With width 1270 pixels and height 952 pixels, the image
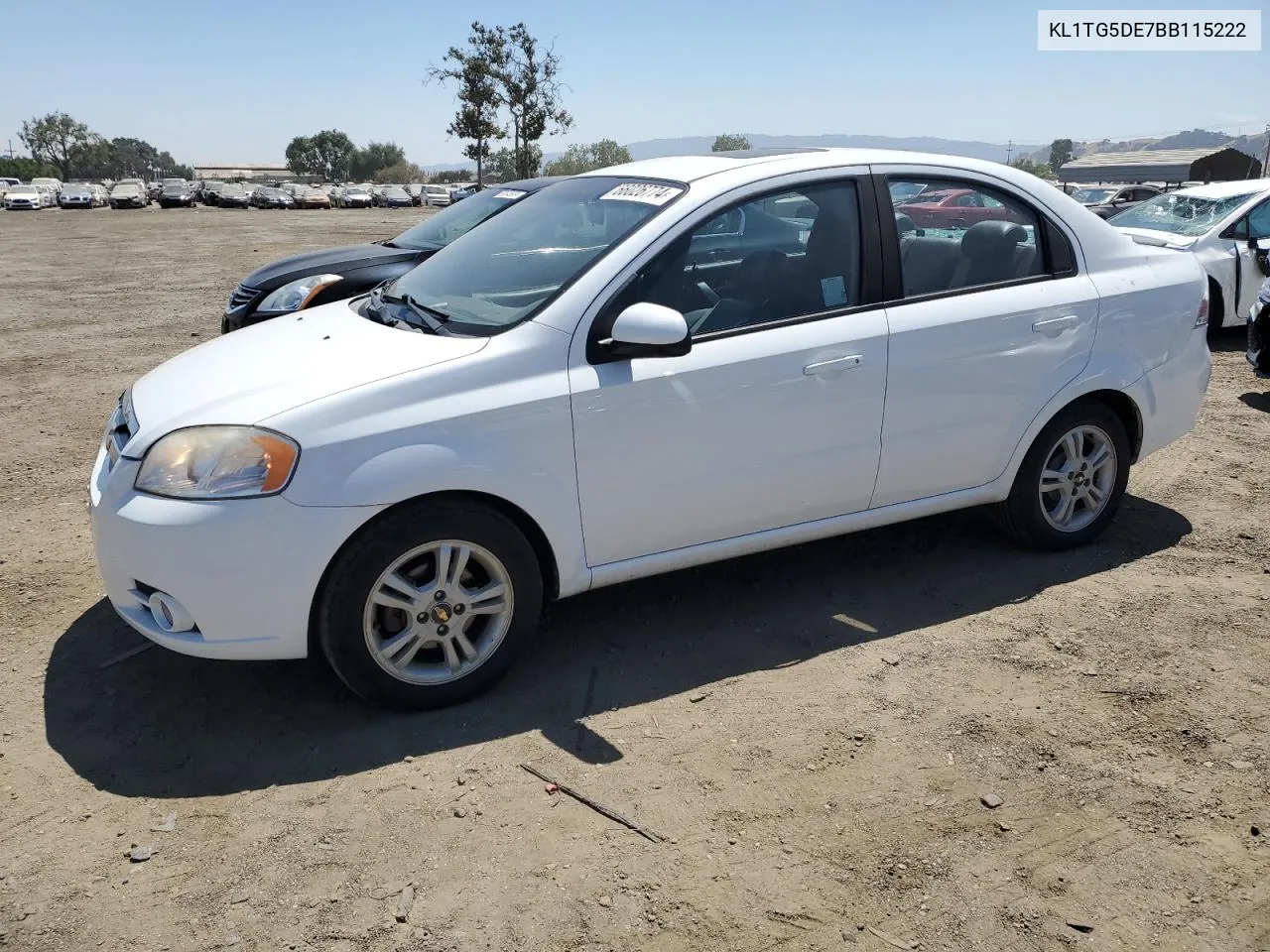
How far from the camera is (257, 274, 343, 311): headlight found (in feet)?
25.9

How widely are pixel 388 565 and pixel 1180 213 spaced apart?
396 inches

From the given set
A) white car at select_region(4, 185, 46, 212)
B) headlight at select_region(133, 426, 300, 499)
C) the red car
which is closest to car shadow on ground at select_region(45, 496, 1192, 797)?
headlight at select_region(133, 426, 300, 499)

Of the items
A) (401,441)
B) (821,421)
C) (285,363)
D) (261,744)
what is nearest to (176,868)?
(261,744)

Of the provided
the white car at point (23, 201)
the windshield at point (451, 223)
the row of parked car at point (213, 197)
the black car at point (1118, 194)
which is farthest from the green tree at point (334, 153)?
the windshield at point (451, 223)

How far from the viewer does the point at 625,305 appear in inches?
144

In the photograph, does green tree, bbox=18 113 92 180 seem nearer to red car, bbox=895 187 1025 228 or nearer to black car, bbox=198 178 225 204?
black car, bbox=198 178 225 204

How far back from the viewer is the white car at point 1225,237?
9680 millimetres

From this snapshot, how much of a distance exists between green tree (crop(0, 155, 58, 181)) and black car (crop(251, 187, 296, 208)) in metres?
76.4

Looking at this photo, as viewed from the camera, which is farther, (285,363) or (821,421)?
(821,421)

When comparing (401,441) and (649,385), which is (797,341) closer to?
(649,385)

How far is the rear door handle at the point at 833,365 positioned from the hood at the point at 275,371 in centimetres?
122

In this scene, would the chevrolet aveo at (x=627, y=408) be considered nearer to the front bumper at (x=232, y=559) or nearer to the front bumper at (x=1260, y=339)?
the front bumper at (x=232, y=559)

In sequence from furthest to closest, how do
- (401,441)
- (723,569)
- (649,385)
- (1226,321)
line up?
(1226,321) → (723,569) → (649,385) → (401,441)

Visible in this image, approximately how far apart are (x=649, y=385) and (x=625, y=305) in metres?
0.30
